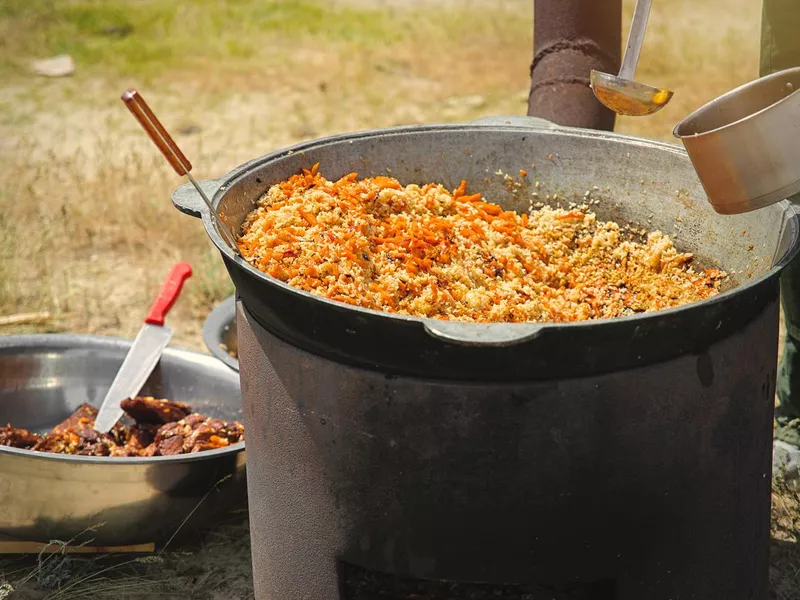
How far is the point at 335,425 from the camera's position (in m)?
1.95

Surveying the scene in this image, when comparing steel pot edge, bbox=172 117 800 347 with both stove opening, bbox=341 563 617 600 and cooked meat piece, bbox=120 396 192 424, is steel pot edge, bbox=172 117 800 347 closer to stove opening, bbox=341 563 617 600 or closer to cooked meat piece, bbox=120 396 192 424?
stove opening, bbox=341 563 617 600

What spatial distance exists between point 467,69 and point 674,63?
1950 millimetres

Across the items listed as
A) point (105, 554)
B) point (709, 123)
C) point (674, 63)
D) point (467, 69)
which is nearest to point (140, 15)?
point (467, 69)

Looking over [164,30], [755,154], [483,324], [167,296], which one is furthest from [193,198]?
[164,30]

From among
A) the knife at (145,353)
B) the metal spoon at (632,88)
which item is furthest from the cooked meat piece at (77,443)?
the metal spoon at (632,88)

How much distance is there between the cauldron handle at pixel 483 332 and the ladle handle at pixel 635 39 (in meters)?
1.19

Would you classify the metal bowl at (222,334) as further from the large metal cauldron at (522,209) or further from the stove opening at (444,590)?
the stove opening at (444,590)

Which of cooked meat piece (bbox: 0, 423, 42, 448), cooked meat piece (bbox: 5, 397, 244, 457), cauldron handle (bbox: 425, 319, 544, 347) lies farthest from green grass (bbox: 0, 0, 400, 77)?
cauldron handle (bbox: 425, 319, 544, 347)

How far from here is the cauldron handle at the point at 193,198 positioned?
226cm

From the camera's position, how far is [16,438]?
10.4ft

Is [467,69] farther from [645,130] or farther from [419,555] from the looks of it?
[419,555]

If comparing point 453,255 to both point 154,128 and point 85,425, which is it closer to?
point 154,128

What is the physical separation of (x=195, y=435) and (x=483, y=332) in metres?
1.80

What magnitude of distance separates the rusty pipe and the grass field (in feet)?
5.46
